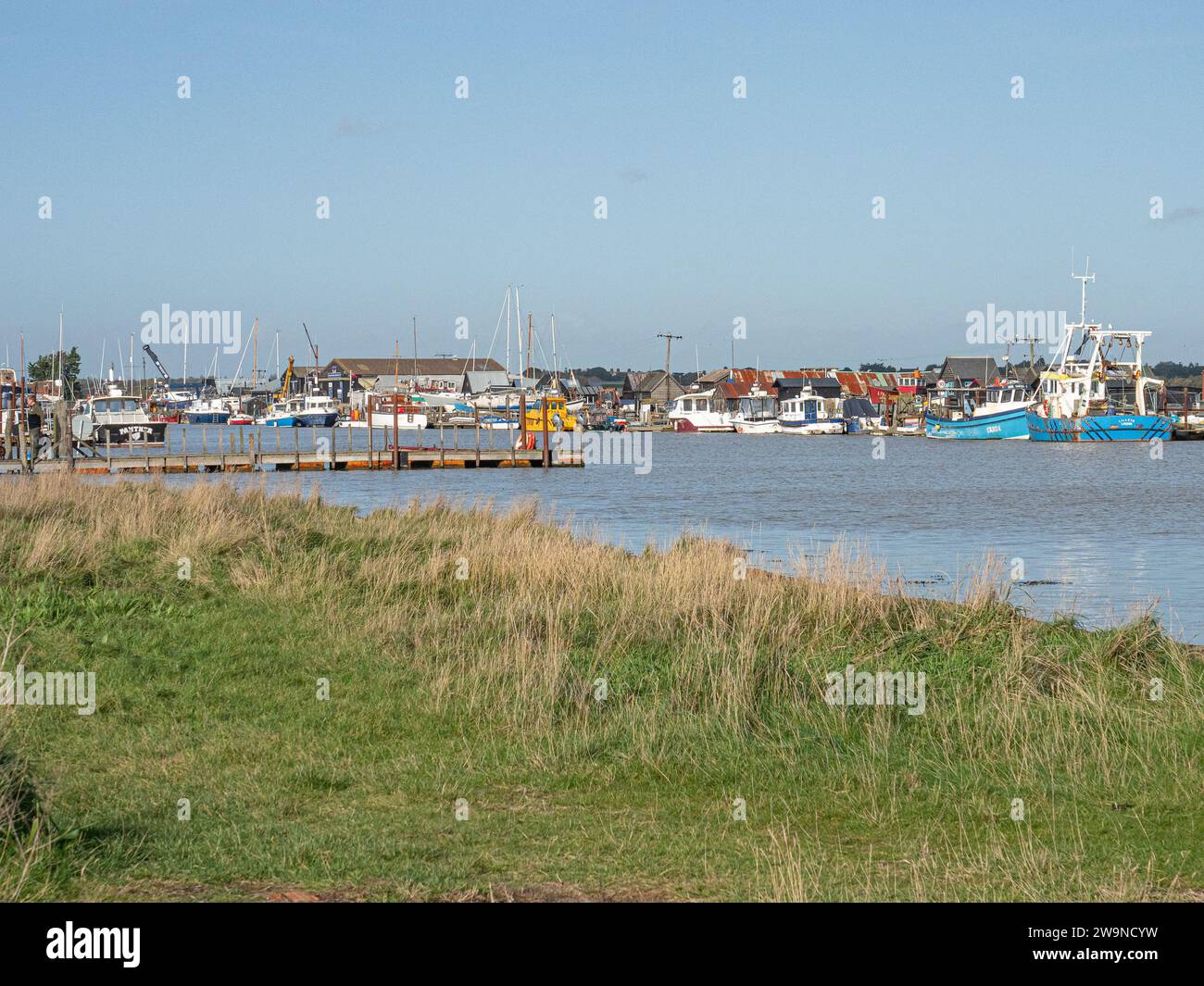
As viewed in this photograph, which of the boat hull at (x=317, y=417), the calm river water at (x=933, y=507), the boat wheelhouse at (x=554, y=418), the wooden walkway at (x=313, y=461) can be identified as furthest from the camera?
the boat hull at (x=317, y=417)

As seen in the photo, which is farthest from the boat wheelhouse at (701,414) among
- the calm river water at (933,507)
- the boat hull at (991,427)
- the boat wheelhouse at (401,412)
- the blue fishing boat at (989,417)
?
the calm river water at (933,507)

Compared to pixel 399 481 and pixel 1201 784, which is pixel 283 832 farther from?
pixel 399 481

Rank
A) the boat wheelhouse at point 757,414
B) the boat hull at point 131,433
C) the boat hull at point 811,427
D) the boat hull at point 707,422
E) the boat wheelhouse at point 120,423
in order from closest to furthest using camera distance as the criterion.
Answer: the boat wheelhouse at point 120,423, the boat hull at point 131,433, the boat hull at point 811,427, the boat wheelhouse at point 757,414, the boat hull at point 707,422

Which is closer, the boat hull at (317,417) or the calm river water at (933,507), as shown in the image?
the calm river water at (933,507)

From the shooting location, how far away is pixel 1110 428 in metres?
95.6

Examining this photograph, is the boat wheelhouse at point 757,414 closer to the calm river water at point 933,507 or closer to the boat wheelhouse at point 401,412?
the boat wheelhouse at point 401,412

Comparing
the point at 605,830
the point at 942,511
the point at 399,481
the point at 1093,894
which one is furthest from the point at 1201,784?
the point at 399,481

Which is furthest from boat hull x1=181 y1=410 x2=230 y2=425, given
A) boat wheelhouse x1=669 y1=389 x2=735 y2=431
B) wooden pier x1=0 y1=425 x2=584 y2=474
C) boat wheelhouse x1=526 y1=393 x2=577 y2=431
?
wooden pier x1=0 y1=425 x2=584 y2=474

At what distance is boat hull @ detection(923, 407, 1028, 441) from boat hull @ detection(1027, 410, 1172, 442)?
15.0ft

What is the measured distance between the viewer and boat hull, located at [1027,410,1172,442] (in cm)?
9519

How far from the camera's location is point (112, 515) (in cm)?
2322

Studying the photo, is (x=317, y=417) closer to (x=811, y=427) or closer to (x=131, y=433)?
(x=811, y=427)

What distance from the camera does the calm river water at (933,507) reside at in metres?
25.5

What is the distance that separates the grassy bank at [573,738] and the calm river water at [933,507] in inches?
168
